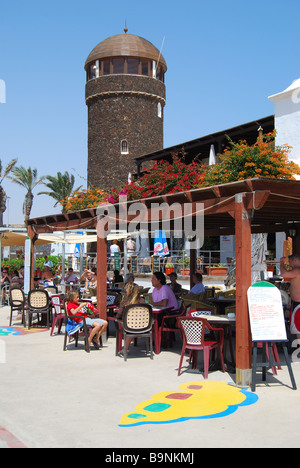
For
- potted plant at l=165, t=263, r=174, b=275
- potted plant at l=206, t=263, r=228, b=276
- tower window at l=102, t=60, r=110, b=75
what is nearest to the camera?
potted plant at l=206, t=263, r=228, b=276

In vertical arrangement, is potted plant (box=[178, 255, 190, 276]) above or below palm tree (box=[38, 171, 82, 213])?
below

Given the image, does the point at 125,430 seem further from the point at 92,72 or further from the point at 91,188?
the point at 92,72

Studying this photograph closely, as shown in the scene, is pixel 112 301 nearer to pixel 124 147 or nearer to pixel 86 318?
pixel 86 318

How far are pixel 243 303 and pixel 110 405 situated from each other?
209 cm

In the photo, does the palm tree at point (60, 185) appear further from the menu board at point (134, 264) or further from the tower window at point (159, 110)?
the menu board at point (134, 264)

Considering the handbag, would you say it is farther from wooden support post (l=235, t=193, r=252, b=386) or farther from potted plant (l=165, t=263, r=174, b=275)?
potted plant (l=165, t=263, r=174, b=275)

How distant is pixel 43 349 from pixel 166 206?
345cm

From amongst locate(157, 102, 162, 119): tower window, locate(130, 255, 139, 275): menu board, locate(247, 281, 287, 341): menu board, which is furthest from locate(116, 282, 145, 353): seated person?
locate(157, 102, 162, 119): tower window

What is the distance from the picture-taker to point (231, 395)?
609 cm

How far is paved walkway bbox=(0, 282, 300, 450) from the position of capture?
4551 millimetres

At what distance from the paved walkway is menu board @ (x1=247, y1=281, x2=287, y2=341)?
0.68m

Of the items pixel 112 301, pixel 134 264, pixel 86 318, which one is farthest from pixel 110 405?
pixel 134 264

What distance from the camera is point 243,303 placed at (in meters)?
6.54
